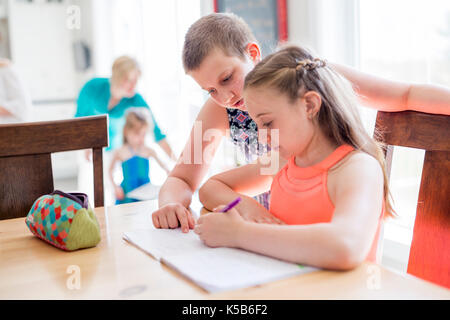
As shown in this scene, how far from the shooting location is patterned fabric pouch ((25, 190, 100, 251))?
880 mm

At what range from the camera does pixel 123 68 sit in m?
3.04

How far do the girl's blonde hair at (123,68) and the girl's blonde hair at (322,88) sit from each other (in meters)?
2.21

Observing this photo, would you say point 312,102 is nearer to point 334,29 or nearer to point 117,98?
point 334,29

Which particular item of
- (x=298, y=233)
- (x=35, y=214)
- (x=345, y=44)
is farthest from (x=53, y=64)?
(x=298, y=233)

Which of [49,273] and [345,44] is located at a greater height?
[345,44]

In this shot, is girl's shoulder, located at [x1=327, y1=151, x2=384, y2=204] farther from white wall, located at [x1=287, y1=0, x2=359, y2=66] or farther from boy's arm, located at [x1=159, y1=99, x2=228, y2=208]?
white wall, located at [x1=287, y1=0, x2=359, y2=66]

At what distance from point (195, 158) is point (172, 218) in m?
0.36

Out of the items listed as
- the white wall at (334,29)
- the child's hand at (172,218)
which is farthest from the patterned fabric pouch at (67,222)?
the white wall at (334,29)

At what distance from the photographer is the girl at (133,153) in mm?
2881

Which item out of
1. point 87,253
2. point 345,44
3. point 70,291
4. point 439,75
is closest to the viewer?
point 70,291

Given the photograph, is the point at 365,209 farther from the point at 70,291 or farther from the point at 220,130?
the point at 220,130

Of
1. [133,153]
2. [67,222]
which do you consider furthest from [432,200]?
[133,153]
